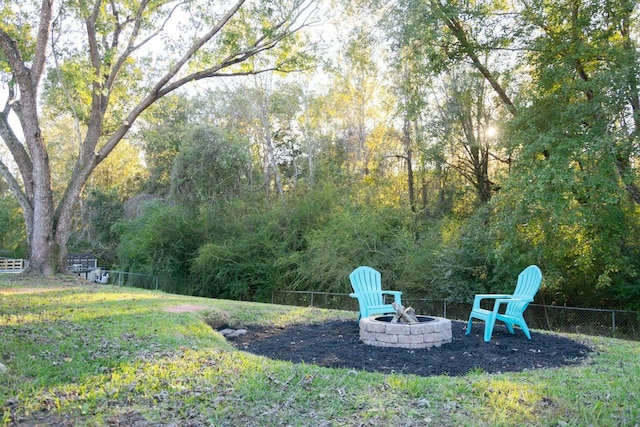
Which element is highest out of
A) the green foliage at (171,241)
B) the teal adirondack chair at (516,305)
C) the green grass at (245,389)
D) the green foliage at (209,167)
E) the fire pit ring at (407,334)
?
the green foliage at (209,167)

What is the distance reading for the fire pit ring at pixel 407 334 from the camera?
5.32 m

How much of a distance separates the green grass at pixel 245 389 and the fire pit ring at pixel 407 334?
1.23m

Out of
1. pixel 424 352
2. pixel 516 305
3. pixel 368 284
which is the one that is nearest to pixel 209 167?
pixel 368 284

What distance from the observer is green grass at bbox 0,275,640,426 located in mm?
2998

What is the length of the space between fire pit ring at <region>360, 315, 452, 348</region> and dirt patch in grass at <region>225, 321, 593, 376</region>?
0.11 m

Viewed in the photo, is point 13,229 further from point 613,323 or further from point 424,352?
point 613,323

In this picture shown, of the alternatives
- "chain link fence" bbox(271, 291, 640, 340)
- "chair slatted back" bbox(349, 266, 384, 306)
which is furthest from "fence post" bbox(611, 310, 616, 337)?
"chair slatted back" bbox(349, 266, 384, 306)

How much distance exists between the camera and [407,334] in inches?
210

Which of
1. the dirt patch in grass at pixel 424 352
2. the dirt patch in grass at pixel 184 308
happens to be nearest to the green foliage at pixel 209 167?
the dirt patch in grass at pixel 184 308

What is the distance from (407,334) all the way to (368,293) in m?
1.29

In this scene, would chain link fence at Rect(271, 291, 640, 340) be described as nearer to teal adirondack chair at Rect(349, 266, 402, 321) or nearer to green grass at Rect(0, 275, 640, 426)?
teal adirondack chair at Rect(349, 266, 402, 321)

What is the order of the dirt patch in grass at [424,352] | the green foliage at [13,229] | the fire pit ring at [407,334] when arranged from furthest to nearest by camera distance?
the green foliage at [13,229]
the fire pit ring at [407,334]
the dirt patch in grass at [424,352]

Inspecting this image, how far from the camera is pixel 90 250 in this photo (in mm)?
22484

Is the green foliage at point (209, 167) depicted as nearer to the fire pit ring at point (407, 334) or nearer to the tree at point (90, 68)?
the tree at point (90, 68)
